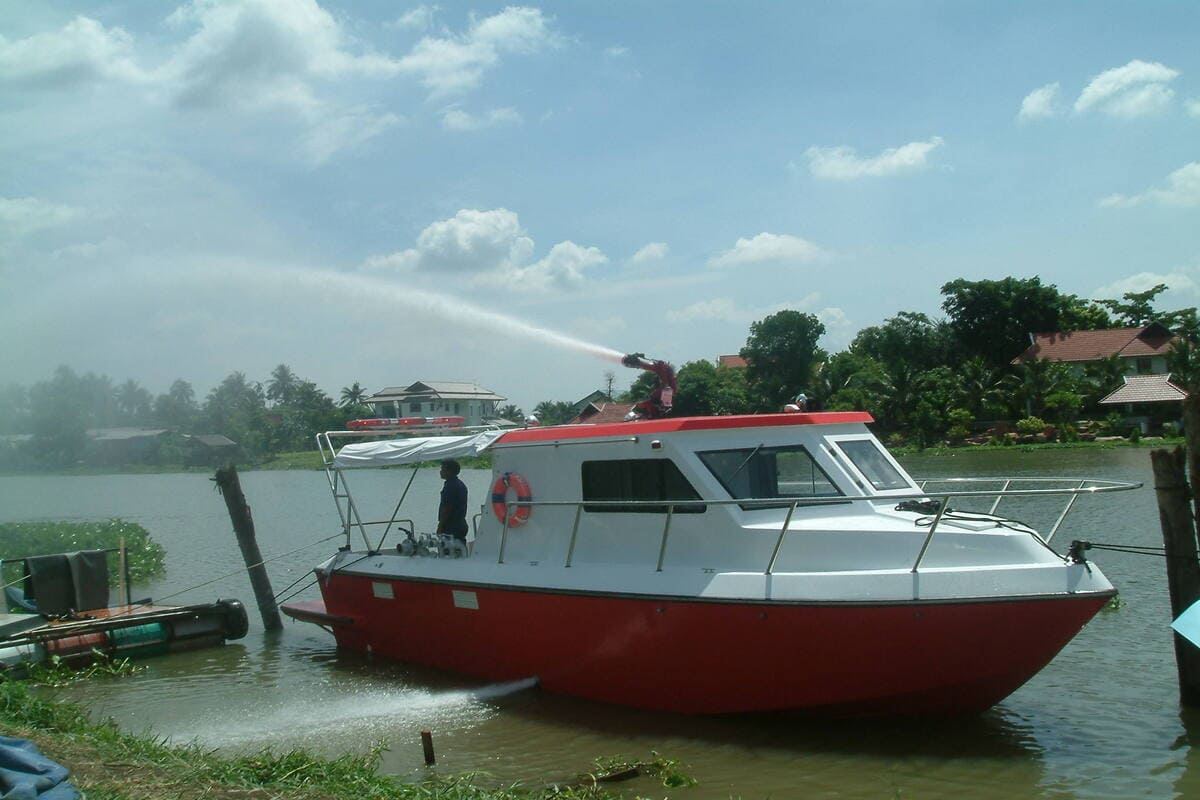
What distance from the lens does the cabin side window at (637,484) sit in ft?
30.3

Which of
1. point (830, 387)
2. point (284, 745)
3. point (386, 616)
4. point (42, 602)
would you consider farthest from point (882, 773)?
point (830, 387)

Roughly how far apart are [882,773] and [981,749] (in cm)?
105

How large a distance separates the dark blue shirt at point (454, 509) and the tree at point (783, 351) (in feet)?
134

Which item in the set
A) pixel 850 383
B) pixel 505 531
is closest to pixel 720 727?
pixel 505 531

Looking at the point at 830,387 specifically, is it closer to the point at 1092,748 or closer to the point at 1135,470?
the point at 1135,470

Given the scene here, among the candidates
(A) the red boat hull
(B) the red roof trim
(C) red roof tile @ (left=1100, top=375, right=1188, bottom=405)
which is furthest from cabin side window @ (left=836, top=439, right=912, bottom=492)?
→ (C) red roof tile @ (left=1100, top=375, right=1188, bottom=405)

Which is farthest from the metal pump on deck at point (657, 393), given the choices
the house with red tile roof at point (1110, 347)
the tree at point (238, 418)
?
the house with red tile roof at point (1110, 347)

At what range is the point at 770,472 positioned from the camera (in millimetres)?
9375

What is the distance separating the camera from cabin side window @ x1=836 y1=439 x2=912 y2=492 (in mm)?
9516

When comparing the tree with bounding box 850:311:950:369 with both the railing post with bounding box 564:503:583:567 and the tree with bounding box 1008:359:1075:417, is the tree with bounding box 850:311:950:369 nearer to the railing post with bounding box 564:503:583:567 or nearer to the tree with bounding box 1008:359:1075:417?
the tree with bounding box 1008:359:1075:417

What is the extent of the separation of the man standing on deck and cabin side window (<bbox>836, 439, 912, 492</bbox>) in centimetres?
451

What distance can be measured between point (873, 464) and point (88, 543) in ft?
58.8

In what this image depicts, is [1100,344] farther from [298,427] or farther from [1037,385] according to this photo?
[298,427]

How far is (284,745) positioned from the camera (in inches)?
366
